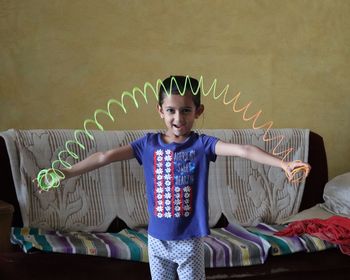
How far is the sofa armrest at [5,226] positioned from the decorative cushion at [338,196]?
67.5 inches

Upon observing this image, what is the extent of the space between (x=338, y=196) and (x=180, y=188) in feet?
5.13

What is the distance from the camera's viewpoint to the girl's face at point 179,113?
187 cm

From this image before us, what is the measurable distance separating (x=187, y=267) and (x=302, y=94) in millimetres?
2061

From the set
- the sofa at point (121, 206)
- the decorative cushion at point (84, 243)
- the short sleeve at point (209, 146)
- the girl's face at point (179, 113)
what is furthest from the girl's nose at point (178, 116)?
the decorative cushion at point (84, 243)

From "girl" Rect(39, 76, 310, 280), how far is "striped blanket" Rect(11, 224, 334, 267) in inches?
22.6

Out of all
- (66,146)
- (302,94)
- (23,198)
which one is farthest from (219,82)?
(23,198)

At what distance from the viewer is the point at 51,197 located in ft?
9.28

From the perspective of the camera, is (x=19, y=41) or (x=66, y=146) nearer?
(x=66, y=146)

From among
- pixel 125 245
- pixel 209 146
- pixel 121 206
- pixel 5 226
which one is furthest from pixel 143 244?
pixel 209 146

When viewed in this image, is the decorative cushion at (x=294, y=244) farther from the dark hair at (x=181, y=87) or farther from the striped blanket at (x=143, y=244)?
the dark hair at (x=181, y=87)

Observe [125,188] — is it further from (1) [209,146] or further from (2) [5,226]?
(1) [209,146]

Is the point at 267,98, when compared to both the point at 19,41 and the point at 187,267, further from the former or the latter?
the point at 187,267

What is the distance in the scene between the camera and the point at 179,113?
1.87 m

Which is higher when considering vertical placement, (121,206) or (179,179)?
(179,179)
